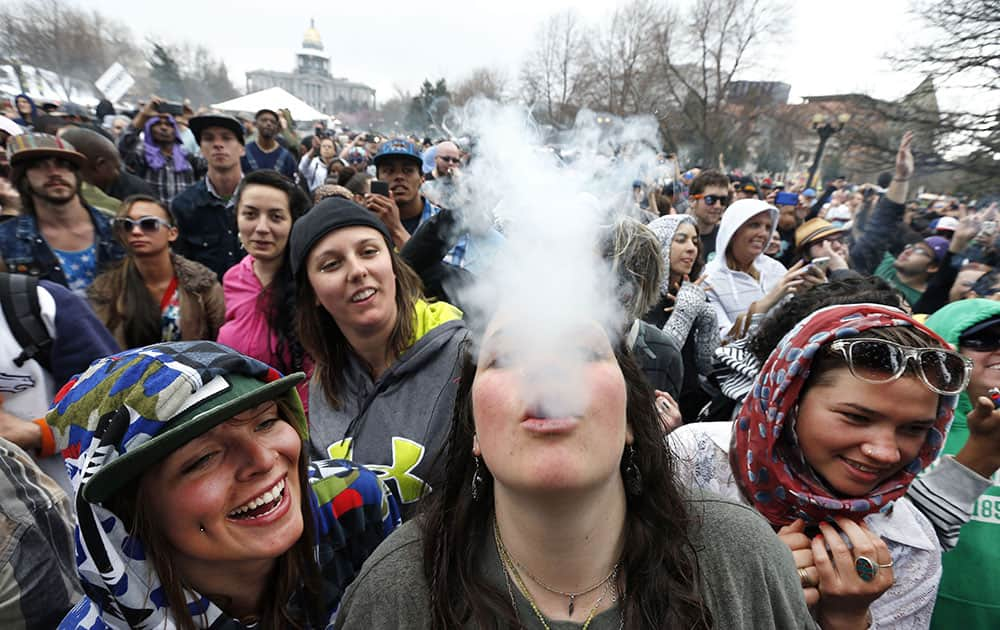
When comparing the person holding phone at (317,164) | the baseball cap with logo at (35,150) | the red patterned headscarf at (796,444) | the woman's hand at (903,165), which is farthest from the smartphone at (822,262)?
the person holding phone at (317,164)

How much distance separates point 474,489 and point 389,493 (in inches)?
26.7

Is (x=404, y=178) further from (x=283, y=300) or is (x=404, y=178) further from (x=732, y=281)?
(x=732, y=281)

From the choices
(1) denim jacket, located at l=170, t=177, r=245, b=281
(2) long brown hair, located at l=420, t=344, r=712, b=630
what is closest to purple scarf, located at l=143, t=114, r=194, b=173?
(1) denim jacket, located at l=170, t=177, r=245, b=281

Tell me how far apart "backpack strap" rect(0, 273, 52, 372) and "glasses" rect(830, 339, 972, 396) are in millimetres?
3319

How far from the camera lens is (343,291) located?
249cm

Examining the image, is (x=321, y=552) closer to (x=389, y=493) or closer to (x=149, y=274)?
(x=389, y=493)

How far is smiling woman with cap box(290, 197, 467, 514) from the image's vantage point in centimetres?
226

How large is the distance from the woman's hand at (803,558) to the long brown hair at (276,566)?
1.51 meters

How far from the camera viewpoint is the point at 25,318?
94.2 inches

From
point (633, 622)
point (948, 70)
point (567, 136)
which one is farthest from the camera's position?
point (948, 70)

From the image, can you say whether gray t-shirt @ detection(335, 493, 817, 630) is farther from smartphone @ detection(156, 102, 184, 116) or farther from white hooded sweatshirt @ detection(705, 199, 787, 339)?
smartphone @ detection(156, 102, 184, 116)

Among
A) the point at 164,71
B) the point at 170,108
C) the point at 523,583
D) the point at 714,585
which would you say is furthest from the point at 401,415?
the point at 164,71

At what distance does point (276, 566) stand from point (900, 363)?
209cm

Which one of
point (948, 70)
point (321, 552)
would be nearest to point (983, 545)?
A: point (321, 552)
